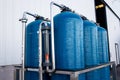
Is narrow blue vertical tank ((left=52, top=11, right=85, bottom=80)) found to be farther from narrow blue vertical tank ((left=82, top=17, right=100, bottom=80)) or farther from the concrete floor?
the concrete floor

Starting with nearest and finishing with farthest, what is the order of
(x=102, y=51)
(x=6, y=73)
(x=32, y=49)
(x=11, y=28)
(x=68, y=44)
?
(x=68, y=44)
(x=32, y=49)
(x=102, y=51)
(x=6, y=73)
(x=11, y=28)

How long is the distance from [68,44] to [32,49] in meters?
0.40

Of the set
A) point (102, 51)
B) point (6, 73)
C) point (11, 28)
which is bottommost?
point (6, 73)

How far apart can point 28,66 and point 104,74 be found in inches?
34.0

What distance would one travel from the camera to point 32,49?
4.79 feet

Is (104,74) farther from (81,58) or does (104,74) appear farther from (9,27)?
(9,27)

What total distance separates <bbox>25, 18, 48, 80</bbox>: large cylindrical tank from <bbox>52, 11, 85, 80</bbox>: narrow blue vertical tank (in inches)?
8.7

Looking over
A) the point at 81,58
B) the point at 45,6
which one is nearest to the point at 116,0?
the point at 45,6

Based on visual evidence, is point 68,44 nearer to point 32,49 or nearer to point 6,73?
point 32,49

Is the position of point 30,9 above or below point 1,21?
above

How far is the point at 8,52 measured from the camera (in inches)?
82.4

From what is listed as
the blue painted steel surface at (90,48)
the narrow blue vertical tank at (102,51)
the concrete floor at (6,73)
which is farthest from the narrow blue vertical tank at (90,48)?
the concrete floor at (6,73)

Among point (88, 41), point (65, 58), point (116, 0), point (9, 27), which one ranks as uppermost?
point (116, 0)

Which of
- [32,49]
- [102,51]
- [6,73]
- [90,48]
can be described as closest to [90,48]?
[90,48]
